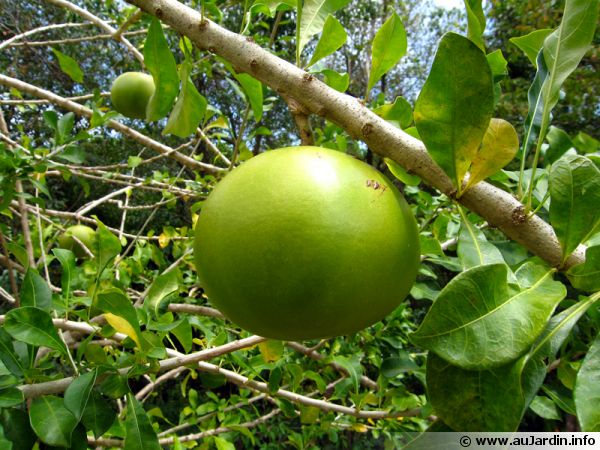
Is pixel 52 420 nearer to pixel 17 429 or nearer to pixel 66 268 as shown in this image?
pixel 17 429

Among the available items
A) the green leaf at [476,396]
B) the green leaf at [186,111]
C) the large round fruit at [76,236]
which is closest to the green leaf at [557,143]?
the green leaf at [476,396]

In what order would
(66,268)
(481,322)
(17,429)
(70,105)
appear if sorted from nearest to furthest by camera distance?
(481,322) < (17,429) < (66,268) < (70,105)

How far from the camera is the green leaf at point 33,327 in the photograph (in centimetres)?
67

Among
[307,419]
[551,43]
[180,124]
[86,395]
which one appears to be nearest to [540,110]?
[551,43]

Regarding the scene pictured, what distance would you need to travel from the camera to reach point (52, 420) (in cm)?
63

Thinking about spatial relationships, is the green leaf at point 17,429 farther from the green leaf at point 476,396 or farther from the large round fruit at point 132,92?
the large round fruit at point 132,92

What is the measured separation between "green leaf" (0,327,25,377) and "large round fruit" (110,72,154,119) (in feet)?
4.64

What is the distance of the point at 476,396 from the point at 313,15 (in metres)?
0.63

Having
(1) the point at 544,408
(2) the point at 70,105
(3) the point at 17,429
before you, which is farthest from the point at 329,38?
(2) the point at 70,105

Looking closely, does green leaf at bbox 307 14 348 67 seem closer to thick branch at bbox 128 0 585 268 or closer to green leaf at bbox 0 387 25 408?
thick branch at bbox 128 0 585 268

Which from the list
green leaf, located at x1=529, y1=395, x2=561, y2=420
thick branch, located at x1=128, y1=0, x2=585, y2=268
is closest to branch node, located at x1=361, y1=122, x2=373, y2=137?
thick branch, located at x1=128, y1=0, x2=585, y2=268

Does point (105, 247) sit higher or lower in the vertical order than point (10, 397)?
higher

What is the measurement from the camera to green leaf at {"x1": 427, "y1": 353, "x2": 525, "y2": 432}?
1.44ft

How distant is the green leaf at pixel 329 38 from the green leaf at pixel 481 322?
1.43ft
